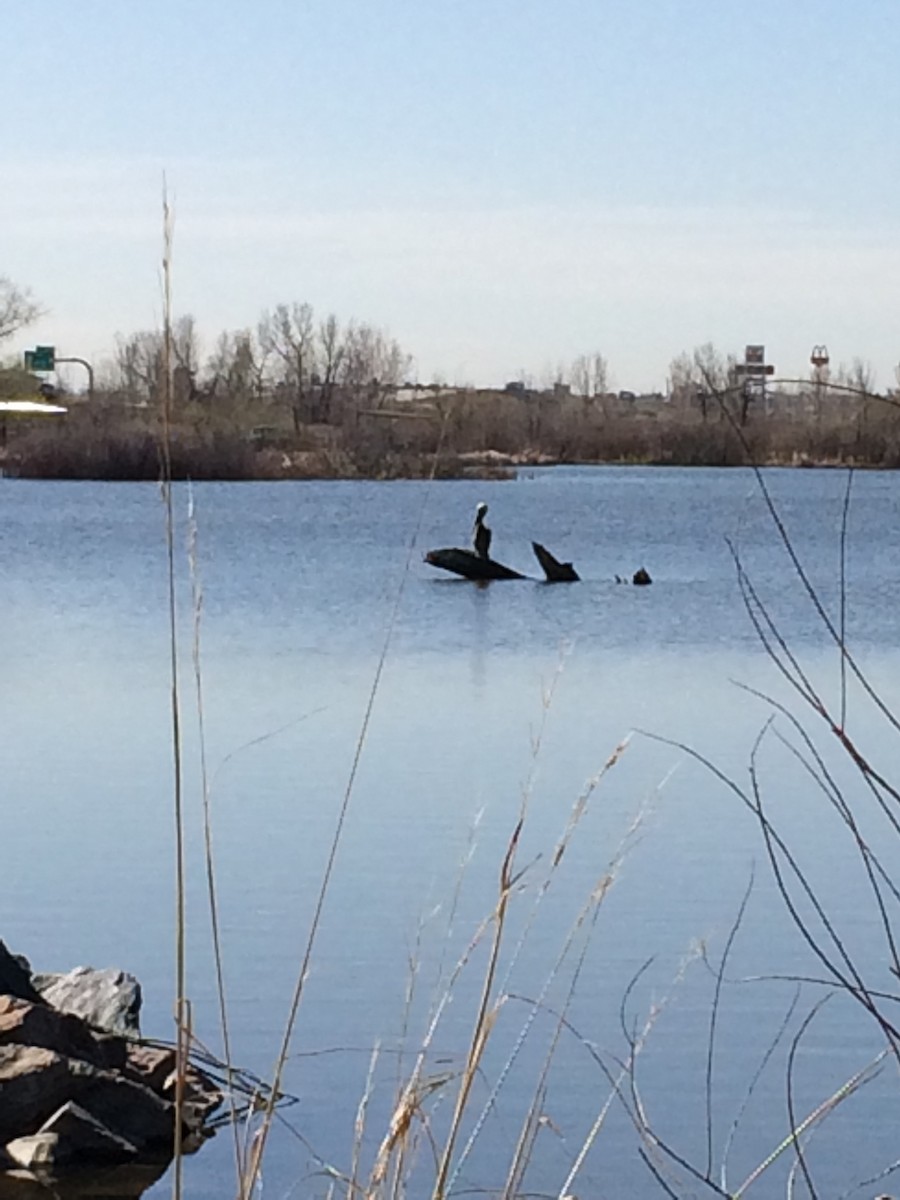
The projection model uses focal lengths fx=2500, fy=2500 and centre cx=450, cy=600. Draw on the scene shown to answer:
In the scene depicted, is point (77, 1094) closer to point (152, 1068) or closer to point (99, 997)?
point (152, 1068)

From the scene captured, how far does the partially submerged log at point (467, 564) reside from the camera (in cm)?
3034

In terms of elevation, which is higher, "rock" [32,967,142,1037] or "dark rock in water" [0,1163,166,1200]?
"rock" [32,967,142,1037]

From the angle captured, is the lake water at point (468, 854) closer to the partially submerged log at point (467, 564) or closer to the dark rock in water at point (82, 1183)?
the dark rock in water at point (82, 1183)

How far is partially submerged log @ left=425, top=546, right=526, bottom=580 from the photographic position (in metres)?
30.3

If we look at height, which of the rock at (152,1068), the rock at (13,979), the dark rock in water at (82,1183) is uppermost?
the rock at (13,979)

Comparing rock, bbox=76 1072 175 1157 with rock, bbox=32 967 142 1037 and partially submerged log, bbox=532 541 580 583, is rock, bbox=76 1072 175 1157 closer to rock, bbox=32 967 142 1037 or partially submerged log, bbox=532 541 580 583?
rock, bbox=32 967 142 1037

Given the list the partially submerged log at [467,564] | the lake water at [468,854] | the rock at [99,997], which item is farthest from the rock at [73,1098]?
the partially submerged log at [467,564]

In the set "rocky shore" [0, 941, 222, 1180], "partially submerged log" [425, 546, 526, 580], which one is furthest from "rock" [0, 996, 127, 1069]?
"partially submerged log" [425, 546, 526, 580]

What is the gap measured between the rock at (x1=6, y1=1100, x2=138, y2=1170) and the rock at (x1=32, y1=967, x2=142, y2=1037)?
0.54 meters

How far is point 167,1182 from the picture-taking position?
6.26 meters

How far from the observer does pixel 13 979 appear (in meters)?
6.75

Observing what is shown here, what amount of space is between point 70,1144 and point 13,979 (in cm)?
63

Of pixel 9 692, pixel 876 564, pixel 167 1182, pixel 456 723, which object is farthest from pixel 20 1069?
pixel 876 564

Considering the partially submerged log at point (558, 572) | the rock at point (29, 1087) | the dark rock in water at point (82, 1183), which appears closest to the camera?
the dark rock in water at point (82, 1183)
